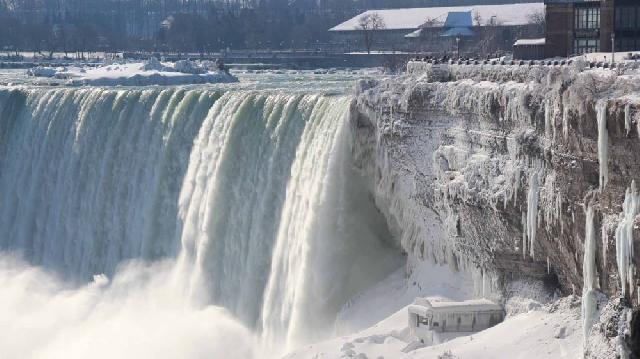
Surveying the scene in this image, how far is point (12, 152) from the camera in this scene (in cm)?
5447

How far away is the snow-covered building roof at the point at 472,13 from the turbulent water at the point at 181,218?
52690 mm

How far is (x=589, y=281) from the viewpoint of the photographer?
1056 inches

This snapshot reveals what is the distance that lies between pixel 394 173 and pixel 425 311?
19.3 feet

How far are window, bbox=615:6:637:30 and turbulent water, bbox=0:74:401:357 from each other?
8480mm

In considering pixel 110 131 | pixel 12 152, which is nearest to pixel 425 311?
pixel 110 131

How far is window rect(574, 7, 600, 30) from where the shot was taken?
1692 inches

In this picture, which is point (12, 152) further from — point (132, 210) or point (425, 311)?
point (425, 311)

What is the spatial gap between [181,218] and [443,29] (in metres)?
62.8

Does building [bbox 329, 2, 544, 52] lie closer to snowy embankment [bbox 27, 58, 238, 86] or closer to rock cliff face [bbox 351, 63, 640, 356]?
snowy embankment [bbox 27, 58, 238, 86]

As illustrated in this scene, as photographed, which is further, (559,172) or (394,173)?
(394,173)

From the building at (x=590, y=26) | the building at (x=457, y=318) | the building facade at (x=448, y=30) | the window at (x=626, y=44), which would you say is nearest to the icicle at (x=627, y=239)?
the building at (x=457, y=318)

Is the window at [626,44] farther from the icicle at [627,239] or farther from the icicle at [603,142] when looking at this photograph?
the icicle at [627,239]

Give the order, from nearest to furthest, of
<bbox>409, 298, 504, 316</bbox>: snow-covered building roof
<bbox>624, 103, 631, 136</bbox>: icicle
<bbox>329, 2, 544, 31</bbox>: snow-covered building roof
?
<bbox>624, 103, 631, 136</bbox>: icicle
<bbox>409, 298, 504, 316</bbox>: snow-covered building roof
<bbox>329, 2, 544, 31</bbox>: snow-covered building roof

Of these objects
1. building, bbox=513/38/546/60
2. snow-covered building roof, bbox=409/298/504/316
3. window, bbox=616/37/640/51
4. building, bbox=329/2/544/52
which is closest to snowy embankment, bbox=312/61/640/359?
snow-covered building roof, bbox=409/298/504/316
